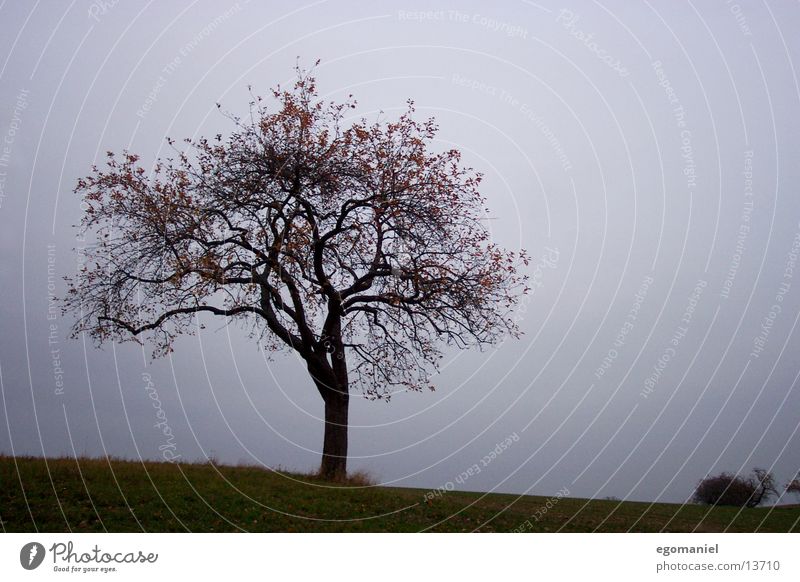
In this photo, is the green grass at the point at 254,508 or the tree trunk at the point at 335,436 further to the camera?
the tree trunk at the point at 335,436

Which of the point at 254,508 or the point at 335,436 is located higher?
the point at 335,436

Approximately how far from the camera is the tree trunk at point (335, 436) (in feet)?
63.4

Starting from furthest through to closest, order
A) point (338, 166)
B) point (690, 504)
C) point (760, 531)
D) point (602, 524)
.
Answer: point (690, 504), point (338, 166), point (602, 524), point (760, 531)

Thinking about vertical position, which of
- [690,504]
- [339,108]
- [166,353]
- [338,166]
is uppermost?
[339,108]

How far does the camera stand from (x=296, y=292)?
1973 cm

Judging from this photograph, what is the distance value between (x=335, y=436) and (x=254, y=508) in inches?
179

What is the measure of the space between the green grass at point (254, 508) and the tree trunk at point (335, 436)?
780 millimetres

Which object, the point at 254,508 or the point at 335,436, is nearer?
the point at 254,508

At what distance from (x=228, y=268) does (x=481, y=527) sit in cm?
916

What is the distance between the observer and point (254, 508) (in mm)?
15289

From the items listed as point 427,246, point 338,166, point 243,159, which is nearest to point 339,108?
point 338,166

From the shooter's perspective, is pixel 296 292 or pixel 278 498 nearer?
pixel 278 498

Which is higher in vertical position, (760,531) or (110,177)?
(110,177)

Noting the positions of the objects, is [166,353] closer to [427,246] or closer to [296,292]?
[296,292]
